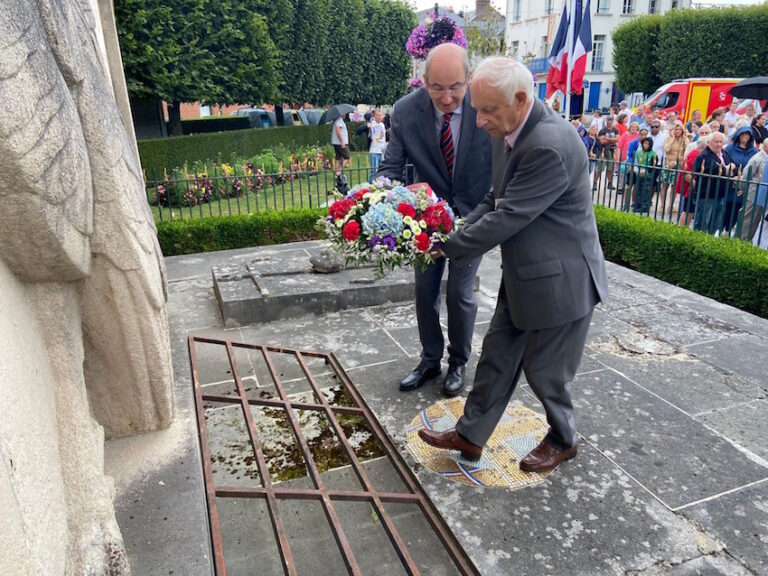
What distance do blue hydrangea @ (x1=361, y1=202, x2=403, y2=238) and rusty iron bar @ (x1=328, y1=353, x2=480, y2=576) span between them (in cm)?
109

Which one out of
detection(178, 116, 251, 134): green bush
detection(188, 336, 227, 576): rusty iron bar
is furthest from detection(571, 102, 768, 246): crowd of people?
detection(178, 116, 251, 134): green bush

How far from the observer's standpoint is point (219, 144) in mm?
17172

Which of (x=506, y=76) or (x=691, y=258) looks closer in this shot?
(x=506, y=76)

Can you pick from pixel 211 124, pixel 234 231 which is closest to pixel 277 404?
pixel 234 231

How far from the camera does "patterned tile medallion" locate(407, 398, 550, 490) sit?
2.85 metres

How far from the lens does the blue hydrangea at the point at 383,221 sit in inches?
112

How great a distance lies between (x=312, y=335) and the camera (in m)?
4.64

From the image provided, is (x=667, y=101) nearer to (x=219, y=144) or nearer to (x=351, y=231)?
(x=219, y=144)

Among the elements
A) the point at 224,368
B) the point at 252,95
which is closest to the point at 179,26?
the point at 252,95

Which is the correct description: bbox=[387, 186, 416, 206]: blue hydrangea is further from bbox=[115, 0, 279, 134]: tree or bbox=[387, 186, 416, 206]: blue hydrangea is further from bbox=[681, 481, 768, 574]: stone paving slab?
bbox=[115, 0, 279, 134]: tree

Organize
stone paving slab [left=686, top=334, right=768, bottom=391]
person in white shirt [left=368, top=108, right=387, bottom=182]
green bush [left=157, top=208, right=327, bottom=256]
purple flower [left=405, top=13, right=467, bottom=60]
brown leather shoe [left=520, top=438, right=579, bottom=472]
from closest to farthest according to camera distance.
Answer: brown leather shoe [left=520, top=438, right=579, bottom=472] → stone paving slab [left=686, top=334, right=768, bottom=391] → purple flower [left=405, top=13, right=467, bottom=60] → green bush [left=157, top=208, right=327, bottom=256] → person in white shirt [left=368, top=108, right=387, bottom=182]

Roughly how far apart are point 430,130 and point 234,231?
476cm

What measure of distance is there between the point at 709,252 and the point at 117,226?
5556 millimetres

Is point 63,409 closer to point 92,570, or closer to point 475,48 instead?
point 92,570
